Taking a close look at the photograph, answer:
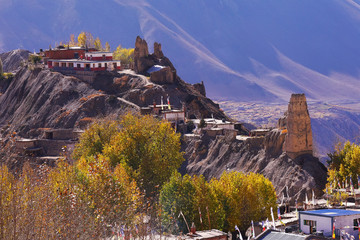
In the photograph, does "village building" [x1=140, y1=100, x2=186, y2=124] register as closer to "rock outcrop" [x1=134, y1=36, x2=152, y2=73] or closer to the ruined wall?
the ruined wall

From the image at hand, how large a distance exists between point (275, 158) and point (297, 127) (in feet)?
14.8

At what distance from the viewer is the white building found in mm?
50000

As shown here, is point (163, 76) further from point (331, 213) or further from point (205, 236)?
point (331, 213)

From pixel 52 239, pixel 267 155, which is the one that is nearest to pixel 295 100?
pixel 267 155

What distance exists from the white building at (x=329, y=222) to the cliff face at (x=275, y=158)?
955 inches

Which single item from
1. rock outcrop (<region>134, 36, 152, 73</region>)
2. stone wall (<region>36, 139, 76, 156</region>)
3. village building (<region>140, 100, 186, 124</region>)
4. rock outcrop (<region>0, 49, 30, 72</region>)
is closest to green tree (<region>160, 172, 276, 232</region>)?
village building (<region>140, 100, 186, 124</region>)

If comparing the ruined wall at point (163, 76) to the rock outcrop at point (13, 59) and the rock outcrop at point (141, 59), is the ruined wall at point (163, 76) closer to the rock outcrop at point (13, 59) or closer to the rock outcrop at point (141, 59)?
the rock outcrop at point (141, 59)

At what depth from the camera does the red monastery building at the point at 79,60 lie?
130 m

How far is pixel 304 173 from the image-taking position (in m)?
79.4

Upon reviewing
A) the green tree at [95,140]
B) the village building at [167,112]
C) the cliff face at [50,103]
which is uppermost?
the cliff face at [50,103]

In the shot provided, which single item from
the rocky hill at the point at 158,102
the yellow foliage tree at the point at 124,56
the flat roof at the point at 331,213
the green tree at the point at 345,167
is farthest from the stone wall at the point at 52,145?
the flat roof at the point at 331,213

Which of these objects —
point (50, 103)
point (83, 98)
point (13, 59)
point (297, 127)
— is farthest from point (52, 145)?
point (13, 59)

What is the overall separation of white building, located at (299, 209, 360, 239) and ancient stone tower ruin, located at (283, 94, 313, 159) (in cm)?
3041

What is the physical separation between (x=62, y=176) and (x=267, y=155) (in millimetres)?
27945
